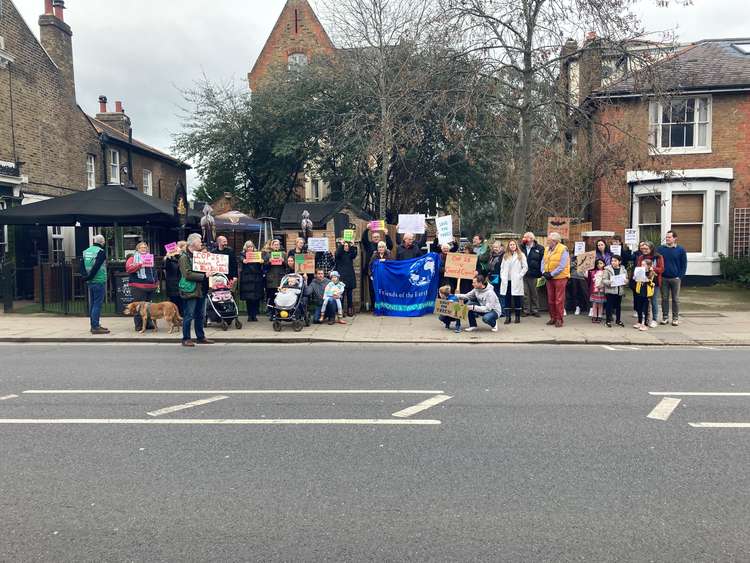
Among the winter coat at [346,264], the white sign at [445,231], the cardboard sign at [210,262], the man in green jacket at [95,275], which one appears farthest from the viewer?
the white sign at [445,231]

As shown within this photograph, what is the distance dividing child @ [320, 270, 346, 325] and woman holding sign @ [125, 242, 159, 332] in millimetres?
3702

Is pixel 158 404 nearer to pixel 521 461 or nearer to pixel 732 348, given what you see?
pixel 521 461

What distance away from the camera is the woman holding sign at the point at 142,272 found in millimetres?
12719

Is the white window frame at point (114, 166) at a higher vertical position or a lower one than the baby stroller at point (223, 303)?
higher

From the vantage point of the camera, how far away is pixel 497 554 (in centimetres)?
343

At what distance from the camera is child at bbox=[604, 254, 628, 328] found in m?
12.4

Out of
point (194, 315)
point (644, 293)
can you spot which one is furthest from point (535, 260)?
point (194, 315)

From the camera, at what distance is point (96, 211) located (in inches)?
586

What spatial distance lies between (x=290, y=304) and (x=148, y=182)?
21.3 meters

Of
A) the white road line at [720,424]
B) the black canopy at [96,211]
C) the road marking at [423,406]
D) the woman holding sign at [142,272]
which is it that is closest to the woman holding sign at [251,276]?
the woman holding sign at [142,272]

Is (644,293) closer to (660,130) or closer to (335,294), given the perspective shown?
(335,294)

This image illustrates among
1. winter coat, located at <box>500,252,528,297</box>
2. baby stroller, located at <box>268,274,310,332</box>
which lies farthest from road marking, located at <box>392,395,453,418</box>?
winter coat, located at <box>500,252,528,297</box>

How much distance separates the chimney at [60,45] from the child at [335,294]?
14486mm

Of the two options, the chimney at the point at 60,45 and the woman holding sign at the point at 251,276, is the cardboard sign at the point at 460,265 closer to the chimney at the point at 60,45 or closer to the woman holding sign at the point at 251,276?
the woman holding sign at the point at 251,276
